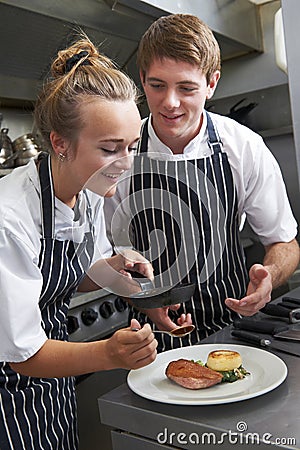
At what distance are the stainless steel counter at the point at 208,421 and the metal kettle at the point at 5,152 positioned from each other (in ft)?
4.39

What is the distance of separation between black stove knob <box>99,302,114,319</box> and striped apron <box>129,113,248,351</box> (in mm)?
461

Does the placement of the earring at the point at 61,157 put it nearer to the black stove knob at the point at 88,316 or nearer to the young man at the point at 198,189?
the young man at the point at 198,189

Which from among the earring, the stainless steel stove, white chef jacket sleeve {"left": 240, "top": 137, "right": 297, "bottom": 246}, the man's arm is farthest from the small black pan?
the stainless steel stove

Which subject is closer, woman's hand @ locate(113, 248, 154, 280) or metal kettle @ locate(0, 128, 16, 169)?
woman's hand @ locate(113, 248, 154, 280)

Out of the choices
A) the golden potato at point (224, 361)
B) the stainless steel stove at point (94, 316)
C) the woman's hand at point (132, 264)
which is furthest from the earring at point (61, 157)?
the stainless steel stove at point (94, 316)

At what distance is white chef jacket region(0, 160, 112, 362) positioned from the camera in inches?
34.2

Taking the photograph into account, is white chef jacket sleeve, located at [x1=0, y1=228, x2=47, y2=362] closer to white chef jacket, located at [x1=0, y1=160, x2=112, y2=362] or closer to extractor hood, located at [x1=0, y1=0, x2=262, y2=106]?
white chef jacket, located at [x1=0, y1=160, x2=112, y2=362]

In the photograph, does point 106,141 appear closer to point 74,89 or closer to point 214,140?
point 74,89

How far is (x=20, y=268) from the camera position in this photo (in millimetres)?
904

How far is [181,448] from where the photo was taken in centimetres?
75

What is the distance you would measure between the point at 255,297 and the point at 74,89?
56 centimetres

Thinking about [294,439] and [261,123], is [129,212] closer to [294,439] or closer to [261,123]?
[294,439]

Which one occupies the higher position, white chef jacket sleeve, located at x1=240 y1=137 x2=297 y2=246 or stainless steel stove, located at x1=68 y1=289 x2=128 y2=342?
white chef jacket sleeve, located at x1=240 y1=137 x2=297 y2=246

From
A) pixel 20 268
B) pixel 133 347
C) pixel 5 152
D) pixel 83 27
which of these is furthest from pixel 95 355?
pixel 83 27
